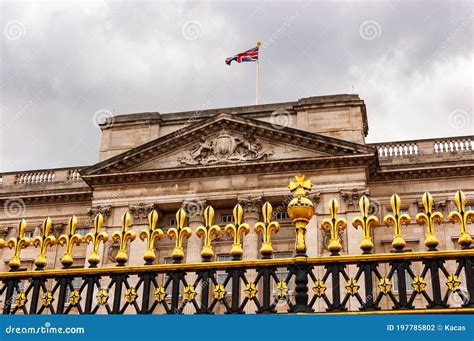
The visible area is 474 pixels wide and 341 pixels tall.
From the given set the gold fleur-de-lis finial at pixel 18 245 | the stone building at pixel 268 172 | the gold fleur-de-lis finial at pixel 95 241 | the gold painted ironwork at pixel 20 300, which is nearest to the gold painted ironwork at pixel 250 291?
the gold fleur-de-lis finial at pixel 95 241

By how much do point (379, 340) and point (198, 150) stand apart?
98.3ft

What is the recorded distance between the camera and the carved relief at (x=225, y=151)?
34.0 m

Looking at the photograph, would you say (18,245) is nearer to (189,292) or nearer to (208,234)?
(189,292)

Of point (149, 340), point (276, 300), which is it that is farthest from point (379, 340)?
point (149, 340)

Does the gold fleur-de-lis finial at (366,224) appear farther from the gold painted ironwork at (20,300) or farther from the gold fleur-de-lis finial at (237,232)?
the gold painted ironwork at (20,300)

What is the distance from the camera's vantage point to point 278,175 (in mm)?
33375

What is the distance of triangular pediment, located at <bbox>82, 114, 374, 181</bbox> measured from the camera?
3341cm

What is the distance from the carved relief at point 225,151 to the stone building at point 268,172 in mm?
57

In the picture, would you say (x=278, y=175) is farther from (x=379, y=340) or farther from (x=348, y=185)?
(x=379, y=340)

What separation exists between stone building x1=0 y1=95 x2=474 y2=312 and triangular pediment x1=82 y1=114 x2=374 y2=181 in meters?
0.06

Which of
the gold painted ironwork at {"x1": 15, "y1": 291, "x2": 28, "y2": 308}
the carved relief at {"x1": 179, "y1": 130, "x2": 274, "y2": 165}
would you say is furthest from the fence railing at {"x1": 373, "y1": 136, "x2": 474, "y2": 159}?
the gold painted ironwork at {"x1": 15, "y1": 291, "x2": 28, "y2": 308}

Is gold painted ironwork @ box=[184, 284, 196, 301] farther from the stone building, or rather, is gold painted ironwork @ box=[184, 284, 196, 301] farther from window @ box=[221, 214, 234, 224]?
window @ box=[221, 214, 234, 224]

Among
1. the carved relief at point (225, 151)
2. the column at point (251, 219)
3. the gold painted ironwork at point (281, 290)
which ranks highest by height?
the carved relief at point (225, 151)

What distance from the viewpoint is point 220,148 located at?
34500 mm
